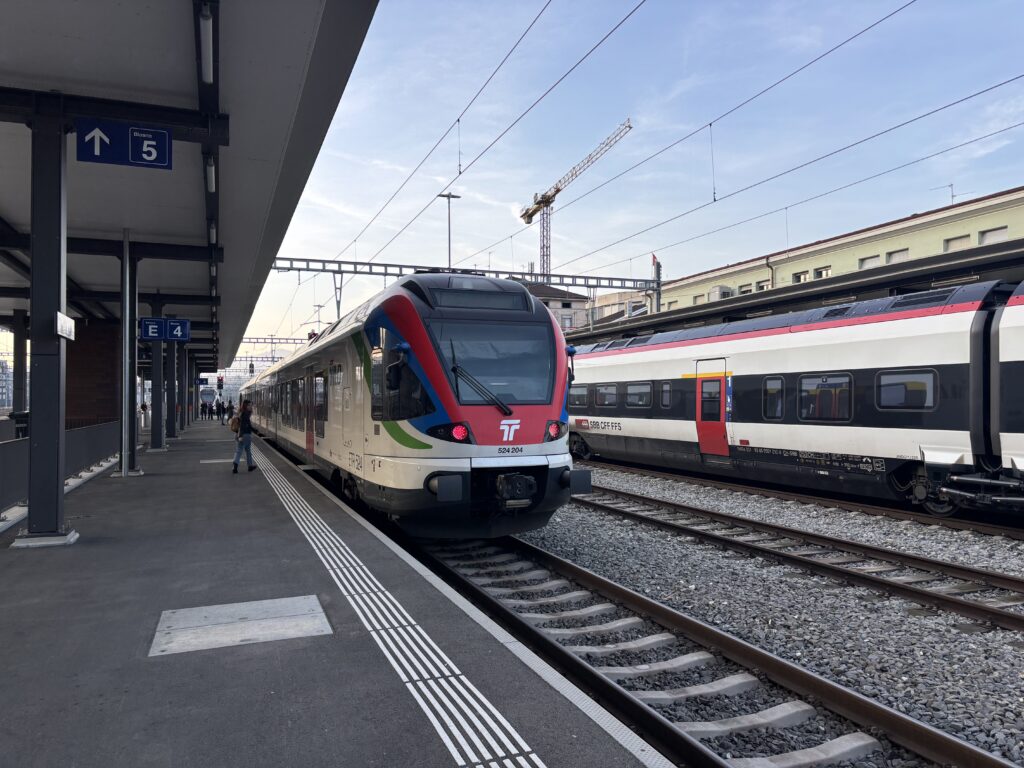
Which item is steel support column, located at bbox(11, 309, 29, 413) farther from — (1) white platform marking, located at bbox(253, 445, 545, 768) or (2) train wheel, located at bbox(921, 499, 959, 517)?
(2) train wheel, located at bbox(921, 499, 959, 517)

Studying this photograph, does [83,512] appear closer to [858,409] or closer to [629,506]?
[629,506]

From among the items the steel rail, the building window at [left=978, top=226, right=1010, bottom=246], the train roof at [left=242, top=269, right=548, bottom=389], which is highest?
the building window at [left=978, top=226, right=1010, bottom=246]

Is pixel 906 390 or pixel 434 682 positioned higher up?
pixel 906 390

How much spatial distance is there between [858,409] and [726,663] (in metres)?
7.29

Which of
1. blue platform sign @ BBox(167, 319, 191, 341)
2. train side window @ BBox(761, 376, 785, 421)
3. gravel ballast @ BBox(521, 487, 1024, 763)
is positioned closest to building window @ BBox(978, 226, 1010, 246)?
train side window @ BBox(761, 376, 785, 421)

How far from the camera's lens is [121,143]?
8078 millimetres

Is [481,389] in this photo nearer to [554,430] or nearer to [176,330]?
[554,430]

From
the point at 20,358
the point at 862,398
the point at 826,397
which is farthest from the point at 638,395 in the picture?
the point at 20,358

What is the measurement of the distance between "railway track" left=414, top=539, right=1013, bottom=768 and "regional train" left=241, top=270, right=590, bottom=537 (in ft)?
3.21

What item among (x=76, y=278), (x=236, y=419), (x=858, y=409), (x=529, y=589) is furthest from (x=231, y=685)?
(x=76, y=278)

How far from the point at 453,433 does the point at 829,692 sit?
417 centimetres

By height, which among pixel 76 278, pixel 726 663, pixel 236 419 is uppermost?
pixel 76 278

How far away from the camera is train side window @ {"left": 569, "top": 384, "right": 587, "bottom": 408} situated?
18.1 m

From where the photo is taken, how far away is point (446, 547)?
8258 mm
